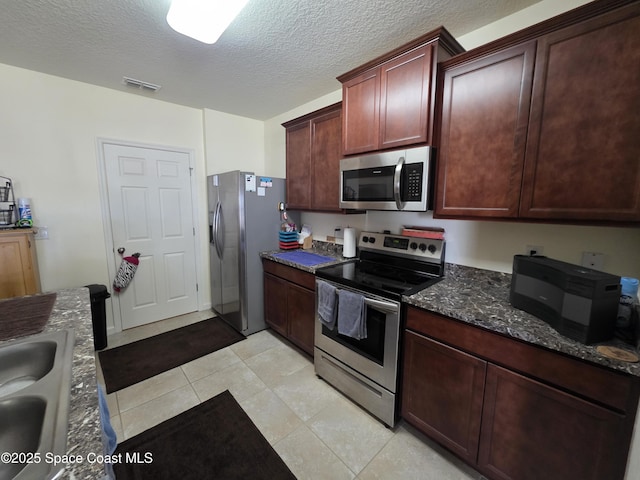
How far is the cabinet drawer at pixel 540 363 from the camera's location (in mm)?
960

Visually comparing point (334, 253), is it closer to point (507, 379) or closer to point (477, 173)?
point (477, 173)

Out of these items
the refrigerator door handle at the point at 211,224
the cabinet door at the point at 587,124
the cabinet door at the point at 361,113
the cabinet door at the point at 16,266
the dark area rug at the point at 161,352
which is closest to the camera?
the cabinet door at the point at 587,124

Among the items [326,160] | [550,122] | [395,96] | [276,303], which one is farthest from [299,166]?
[550,122]

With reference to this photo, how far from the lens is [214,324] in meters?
3.14

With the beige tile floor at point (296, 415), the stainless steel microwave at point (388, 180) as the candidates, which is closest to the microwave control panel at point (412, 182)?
the stainless steel microwave at point (388, 180)

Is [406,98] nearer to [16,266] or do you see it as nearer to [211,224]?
[211,224]

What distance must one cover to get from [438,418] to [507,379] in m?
0.50

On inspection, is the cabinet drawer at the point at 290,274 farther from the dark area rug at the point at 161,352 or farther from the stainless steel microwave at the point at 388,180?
the dark area rug at the point at 161,352

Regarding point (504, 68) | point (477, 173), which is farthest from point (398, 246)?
point (504, 68)

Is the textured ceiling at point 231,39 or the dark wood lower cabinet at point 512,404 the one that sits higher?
the textured ceiling at point 231,39

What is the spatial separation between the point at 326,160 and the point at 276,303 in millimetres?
1542

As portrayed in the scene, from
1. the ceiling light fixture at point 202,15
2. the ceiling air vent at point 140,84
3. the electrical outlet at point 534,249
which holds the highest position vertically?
the ceiling air vent at point 140,84

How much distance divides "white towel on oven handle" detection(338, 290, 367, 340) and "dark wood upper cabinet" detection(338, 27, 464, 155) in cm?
108

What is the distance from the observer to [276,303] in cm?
276
